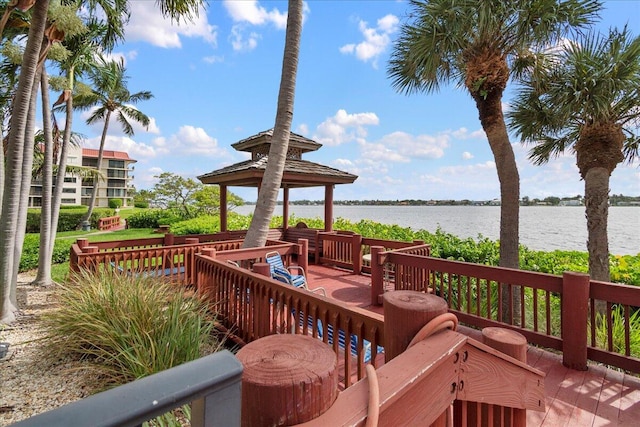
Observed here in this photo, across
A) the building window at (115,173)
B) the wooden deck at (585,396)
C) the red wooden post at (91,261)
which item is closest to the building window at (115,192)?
the building window at (115,173)

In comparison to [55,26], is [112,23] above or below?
above

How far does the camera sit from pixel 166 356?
9.98ft

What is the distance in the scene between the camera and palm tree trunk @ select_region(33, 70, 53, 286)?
738cm

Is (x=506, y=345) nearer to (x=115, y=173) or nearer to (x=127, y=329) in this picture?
(x=127, y=329)

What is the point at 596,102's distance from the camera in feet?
21.1

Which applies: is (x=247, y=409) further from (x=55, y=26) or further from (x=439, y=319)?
(x=55, y=26)

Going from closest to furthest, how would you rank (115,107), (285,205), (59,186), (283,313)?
(283,313)
(59,186)
(285,205)
(115,107)

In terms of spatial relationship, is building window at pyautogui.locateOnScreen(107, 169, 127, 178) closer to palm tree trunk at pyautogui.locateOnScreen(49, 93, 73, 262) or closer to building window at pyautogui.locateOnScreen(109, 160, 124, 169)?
building window at pyautogui.locateOnScreen(109, 160, 124, 169)

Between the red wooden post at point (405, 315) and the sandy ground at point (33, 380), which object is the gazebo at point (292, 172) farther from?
the red wooden post at point (405, 315)

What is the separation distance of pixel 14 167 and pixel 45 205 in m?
2.73

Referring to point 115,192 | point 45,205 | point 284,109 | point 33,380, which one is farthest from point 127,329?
point 115,192

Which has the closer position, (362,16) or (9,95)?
(9,95)

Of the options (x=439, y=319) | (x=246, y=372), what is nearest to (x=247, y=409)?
(x=246, y=372)

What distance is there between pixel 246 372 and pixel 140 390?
0.23m
